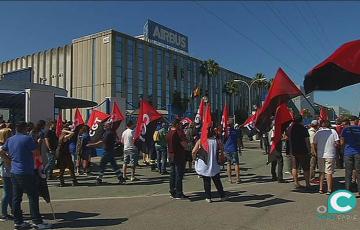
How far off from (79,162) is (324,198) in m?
8.82

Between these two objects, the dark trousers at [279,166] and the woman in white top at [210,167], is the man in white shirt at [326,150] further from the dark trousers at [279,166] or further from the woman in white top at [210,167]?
the woman in white top at [210,167]

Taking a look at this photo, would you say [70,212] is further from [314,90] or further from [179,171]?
[314,90]

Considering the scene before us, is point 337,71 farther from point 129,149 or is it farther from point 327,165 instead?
point 129,149

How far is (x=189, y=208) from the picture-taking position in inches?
340

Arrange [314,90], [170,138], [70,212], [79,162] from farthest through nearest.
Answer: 1. [79,162]
2. [170,138]
3. [314,90]
4. [70,212]

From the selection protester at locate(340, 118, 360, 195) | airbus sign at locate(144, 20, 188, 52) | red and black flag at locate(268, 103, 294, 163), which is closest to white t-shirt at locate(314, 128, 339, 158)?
protester at locate(340, 118, 360, 195)

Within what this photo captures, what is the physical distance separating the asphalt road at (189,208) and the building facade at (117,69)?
51.8 meters

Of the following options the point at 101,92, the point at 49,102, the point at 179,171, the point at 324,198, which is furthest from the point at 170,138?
the point at 101,92

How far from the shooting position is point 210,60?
82750 millimetres

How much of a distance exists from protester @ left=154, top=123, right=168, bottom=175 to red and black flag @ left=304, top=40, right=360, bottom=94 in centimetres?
614

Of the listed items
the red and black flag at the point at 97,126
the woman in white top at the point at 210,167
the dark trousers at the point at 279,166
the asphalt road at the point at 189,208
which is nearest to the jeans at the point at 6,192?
the asphalt road at the point at 189,208

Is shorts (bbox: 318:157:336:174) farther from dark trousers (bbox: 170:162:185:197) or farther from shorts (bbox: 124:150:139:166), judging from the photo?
shorts (bbox: 124:150:139:166)

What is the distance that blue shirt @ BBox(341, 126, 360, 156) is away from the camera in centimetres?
925

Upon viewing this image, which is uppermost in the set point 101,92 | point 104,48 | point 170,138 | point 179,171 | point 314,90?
point 104,48
